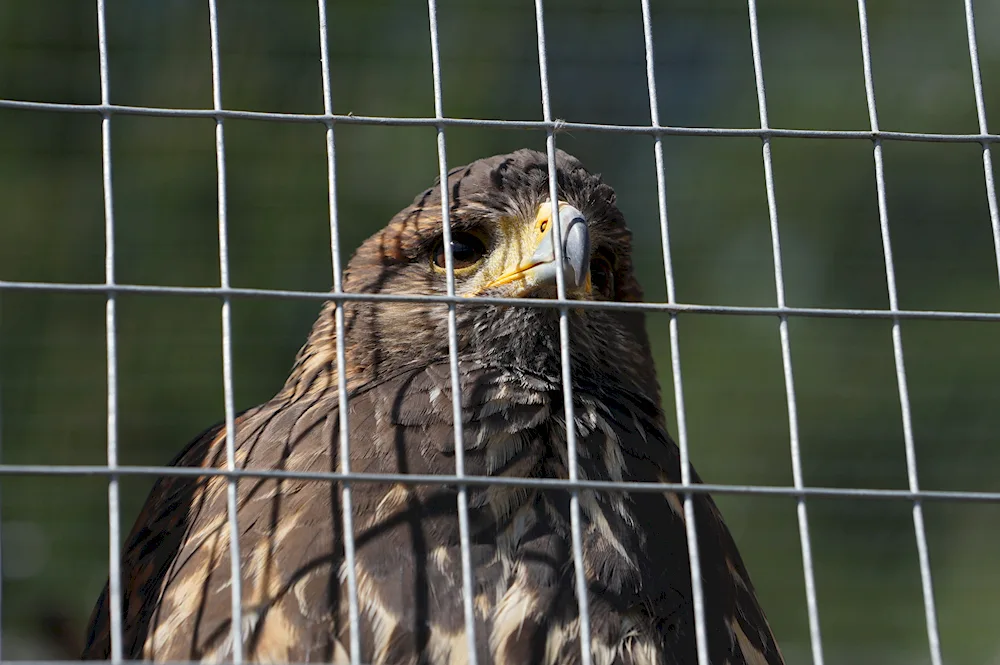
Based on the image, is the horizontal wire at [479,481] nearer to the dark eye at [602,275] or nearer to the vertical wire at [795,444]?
the vertical wire at [795,444]

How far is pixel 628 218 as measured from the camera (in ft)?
20.3

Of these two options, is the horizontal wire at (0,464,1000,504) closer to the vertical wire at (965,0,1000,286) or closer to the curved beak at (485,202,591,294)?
the vertical wire at (965,0,1000,286)

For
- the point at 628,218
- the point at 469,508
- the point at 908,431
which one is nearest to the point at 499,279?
the point at 469,508

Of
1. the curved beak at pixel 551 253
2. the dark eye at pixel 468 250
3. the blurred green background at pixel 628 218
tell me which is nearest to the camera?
the curved beak at pixel 551 253

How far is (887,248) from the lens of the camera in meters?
2.16

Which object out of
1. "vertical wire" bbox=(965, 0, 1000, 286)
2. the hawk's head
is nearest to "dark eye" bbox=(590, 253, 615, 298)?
the hawk's head

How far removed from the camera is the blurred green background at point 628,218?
5.63m

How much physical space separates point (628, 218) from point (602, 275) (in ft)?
9.34

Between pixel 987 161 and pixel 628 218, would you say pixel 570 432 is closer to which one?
pixel 987 161

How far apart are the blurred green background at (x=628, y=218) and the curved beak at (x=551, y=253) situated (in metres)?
2.58

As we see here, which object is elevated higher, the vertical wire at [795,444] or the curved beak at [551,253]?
the curved beak at [551,253]

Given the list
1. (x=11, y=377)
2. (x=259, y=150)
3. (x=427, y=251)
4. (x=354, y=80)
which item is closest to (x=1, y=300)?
(x=11, y=377)

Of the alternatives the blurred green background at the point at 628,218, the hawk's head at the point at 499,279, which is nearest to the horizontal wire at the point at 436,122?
the hawk's head at the point at 499,279

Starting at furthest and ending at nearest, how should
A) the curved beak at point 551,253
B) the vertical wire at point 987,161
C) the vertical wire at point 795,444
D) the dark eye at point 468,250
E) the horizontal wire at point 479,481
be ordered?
1. the dark eye at point 468,250
2. the curved beak at point 551,253
3. the vertical wire at point 987,161
4. the vertical wire at point 795,444
5. the horizontal wire at point 479,481
